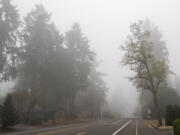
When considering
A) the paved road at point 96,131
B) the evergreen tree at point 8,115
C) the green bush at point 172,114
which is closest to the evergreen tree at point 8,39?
the evergreen tree at point 8,115

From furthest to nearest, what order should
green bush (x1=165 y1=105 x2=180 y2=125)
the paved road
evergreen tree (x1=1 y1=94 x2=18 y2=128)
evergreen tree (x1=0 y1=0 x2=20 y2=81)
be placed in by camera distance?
evergreen tree (x1=0 y1=0 x2=20 y2=81) → evergreen tree (x1=1 y1=94 x2=18 y2=128) → green bush (x1=165 y1=105 x2=180 y2=125) → the paved road

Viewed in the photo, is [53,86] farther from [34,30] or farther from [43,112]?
[34,30]

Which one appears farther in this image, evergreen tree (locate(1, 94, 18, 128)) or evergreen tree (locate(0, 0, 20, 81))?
evergreen tree (locate(0, 0, 20, 81))

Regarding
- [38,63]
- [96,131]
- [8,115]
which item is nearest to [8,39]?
[38,63]

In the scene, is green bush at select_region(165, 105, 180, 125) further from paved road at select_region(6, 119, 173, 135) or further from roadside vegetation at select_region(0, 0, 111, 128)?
roadside vegetation at select_region(0, 0, 111, 128)

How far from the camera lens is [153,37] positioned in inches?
1858

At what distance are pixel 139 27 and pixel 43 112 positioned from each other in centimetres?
1983

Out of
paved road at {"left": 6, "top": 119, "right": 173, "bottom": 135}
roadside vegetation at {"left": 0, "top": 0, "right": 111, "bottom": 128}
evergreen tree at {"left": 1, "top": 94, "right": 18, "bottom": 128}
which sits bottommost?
paved road at {"left": 6, "top": 119, "right": 173, "bottom": 135}

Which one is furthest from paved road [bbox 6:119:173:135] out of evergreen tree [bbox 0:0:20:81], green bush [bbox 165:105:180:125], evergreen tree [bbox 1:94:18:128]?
evergreen tree [bbox 0:0:20:81]

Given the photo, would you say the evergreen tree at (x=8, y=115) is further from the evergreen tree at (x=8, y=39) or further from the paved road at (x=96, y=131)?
the evergreen tree at (x=8, y=39)

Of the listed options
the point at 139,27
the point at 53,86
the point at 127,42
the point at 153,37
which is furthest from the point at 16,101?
the point at 153,37

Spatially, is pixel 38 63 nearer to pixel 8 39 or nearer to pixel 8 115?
pixel 8 39

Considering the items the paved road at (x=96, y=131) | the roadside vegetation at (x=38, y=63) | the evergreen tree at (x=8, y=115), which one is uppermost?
the roadside vegetation at (x=38, y=63)

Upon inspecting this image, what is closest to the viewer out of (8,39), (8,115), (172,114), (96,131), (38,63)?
(96,131)
